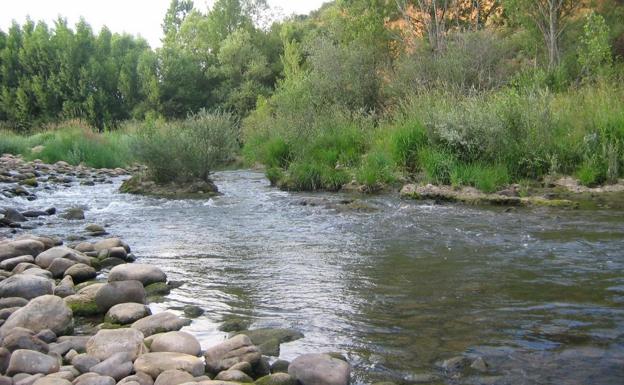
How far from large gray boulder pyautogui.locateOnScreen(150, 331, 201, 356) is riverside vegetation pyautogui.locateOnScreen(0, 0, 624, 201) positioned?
8683 millimetres

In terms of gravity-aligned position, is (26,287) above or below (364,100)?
below

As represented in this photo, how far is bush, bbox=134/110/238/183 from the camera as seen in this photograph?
533 inches

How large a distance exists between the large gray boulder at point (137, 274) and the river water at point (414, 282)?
29 cm

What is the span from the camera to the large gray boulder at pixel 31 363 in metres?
3.34

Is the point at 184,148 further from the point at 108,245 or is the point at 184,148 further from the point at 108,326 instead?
the point at 108,326

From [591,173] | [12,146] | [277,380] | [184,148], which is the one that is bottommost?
[277,380]

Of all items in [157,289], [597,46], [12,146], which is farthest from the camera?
[12,146]

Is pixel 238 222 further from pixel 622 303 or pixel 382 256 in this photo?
pixel 622 303

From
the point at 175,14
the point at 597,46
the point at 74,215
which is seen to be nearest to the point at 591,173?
the point at 597,46

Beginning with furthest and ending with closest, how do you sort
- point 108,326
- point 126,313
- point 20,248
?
point 20,248 → point 126,313 → point 108,326

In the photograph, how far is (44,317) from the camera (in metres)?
4.08

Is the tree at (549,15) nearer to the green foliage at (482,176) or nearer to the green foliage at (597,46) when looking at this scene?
the green foliage at (597,46)

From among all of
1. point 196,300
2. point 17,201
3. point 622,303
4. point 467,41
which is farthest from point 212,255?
point 467,41

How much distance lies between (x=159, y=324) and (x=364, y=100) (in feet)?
60.8
